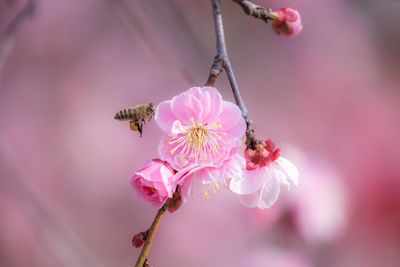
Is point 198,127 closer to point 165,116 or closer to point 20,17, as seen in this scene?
point 165,116

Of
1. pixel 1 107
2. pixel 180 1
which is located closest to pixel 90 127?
pixel 1 107

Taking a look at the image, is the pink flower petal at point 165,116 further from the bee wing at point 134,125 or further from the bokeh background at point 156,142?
the bokeh background at point 156,142

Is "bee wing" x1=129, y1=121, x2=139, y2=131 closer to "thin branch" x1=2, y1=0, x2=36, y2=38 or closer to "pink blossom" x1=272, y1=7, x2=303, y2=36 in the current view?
"pink blossom" x1=272, y1=7, x2=303, y2=36

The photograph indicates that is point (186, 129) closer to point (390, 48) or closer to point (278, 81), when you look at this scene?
point (278, 81)

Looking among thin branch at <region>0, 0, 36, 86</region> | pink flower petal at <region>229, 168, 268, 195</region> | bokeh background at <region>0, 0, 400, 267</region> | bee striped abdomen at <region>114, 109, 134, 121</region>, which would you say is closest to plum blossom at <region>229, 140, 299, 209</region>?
pink flower petal at <region>229, 168, 268, 195</region>

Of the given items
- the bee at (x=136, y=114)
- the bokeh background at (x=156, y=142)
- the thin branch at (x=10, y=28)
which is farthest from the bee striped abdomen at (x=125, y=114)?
the thin branch at (x=10, y=28)

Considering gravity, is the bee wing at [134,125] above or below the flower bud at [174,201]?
above

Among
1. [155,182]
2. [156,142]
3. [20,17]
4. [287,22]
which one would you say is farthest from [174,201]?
[20,17]
